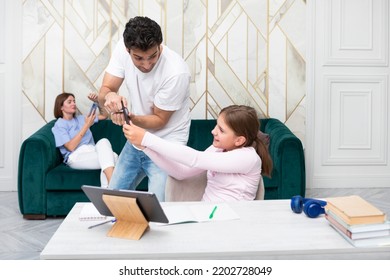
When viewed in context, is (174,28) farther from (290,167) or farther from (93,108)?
(290,167)

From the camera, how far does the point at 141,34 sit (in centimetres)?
257

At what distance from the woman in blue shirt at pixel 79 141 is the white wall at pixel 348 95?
186cm

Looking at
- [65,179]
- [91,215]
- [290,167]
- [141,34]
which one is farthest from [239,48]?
[91,215]

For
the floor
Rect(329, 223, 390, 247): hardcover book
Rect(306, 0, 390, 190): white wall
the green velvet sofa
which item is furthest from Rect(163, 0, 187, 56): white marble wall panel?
Rect(329, 223, 390, 247): hardcover book

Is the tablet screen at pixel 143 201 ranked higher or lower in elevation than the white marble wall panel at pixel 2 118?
lower

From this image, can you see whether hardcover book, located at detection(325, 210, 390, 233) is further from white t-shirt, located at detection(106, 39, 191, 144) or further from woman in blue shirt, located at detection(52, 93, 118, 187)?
woman in blue shirt, located at detection(52, 93, 118, 187)

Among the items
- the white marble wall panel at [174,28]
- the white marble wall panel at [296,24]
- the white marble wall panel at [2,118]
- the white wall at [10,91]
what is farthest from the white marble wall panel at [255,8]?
the white marble wall panel at [2,118]

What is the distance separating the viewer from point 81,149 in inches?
173

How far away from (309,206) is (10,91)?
3573 mm

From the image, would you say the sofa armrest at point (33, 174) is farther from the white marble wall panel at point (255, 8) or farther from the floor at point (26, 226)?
the white marble wall panel at point (255, 8)

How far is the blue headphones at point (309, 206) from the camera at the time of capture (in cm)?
208

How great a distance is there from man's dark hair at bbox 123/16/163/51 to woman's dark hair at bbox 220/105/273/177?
1.49 ft

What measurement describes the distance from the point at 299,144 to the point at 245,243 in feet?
8.14

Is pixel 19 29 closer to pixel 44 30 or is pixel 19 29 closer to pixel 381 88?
pixel 44 30
